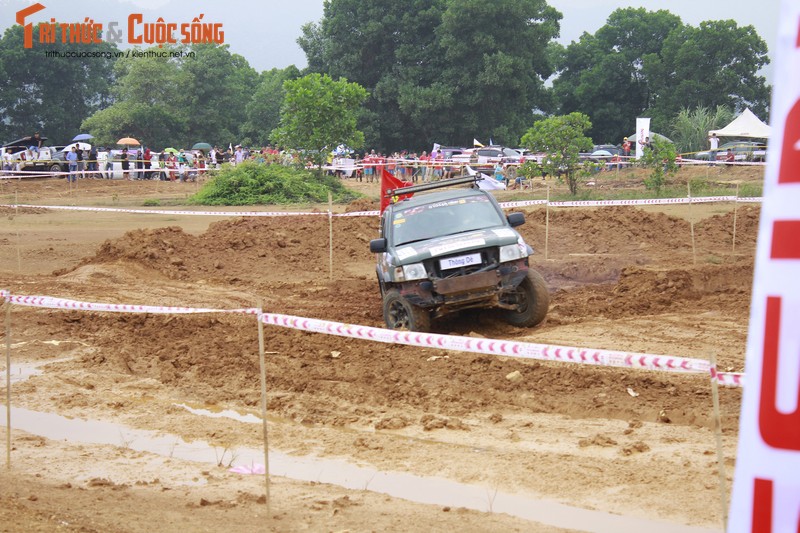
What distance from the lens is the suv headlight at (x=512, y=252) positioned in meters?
11.0

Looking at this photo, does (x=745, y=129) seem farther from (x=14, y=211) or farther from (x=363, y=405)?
(x=363, y=405)

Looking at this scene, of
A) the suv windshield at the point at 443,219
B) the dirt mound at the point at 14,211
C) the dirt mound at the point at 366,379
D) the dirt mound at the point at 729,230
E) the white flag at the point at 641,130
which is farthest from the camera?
the white flag at the point at 641,130

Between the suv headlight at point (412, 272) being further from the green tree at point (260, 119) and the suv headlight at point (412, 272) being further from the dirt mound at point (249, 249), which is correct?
the green tree at point (260, 119)

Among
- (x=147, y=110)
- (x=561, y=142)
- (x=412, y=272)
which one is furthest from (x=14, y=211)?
(x=147, y=110)

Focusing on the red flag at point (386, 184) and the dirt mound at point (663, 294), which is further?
the red flag at point (386, 184)

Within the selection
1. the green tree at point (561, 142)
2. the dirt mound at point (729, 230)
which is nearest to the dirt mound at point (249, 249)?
the dirt mound at point (729, 230)

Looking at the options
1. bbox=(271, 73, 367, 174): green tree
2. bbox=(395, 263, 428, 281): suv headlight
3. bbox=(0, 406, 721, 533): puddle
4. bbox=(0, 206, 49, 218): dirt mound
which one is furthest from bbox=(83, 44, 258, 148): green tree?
bbox=(0, 406, 721, 533): puddle

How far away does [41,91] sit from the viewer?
3145 inches

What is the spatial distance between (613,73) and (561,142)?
162 ft

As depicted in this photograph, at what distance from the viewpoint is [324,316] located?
1322cm

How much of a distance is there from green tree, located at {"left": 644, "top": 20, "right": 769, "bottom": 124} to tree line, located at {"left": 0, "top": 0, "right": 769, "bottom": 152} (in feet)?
0.35

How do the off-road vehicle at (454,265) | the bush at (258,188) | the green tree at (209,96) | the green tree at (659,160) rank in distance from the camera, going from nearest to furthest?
the off-road vehicle at (454,265) → the green tree at (659,160) → the bush at (258,188) → the green tree at (209,96)

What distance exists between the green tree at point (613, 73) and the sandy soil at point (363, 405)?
5906cm

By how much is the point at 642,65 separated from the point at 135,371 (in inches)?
2814
